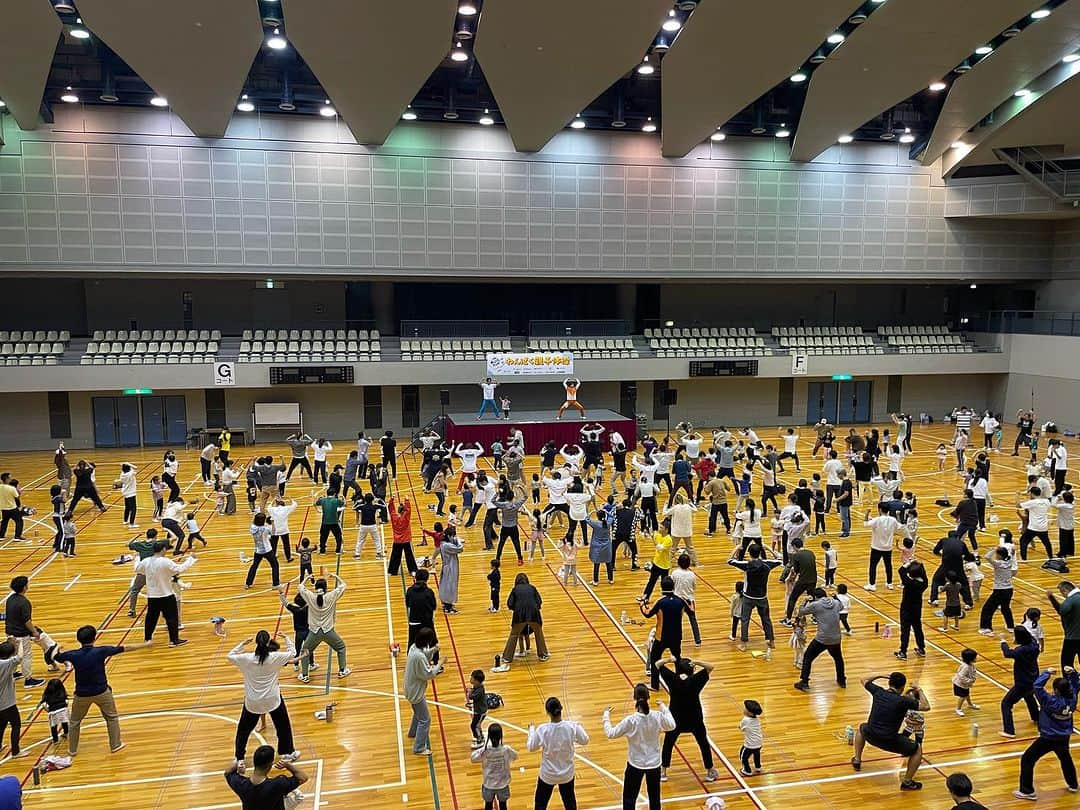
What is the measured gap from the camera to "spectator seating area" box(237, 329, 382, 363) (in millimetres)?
29906

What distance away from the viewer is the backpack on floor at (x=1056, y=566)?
49.3 feet

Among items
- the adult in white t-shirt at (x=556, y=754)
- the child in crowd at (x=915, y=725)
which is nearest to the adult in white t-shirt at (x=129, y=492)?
the adult in white t-shirt at (x=556, y=754)

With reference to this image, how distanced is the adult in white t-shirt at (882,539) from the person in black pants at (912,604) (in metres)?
2.05

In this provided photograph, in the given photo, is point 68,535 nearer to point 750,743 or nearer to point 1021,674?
point 750,743

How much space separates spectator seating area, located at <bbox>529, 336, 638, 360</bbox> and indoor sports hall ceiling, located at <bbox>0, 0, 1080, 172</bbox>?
801cm

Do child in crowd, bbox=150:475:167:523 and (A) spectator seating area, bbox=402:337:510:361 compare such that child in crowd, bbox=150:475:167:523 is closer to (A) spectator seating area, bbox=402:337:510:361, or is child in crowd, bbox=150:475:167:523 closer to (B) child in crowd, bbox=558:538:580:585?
(B) child in crowd, bbox=558:538:580:585

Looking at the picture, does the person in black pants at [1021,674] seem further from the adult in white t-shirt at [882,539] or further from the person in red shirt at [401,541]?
the person in red shirt at [401,541]

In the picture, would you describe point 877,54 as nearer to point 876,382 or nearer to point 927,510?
point 927,510

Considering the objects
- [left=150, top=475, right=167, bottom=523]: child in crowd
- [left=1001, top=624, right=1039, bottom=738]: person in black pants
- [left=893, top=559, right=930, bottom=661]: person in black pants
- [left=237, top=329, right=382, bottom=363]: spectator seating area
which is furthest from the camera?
[left=237, top=329, right=382, bottom=363]: spectator seating area

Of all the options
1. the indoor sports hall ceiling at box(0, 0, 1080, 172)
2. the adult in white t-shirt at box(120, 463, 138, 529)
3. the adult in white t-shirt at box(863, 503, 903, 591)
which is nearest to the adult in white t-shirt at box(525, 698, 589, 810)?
the adult in white t-shirt at box(863, 503, 903, 591)

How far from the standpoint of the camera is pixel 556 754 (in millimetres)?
6973

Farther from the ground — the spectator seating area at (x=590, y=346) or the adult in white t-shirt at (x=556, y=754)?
the spectator seating area at (x=590, y=346)

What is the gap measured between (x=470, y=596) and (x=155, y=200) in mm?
22177

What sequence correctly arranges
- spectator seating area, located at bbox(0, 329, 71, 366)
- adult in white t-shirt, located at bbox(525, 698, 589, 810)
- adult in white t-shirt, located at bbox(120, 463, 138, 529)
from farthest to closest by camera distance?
spectator seating area, located at bbox(0, 329, 71, 366)
adult in white t-shirt, located at bbox(120, 463, 138, 529)
adult in white t-shirt, located at bbox(525, 698, 589, 810)
